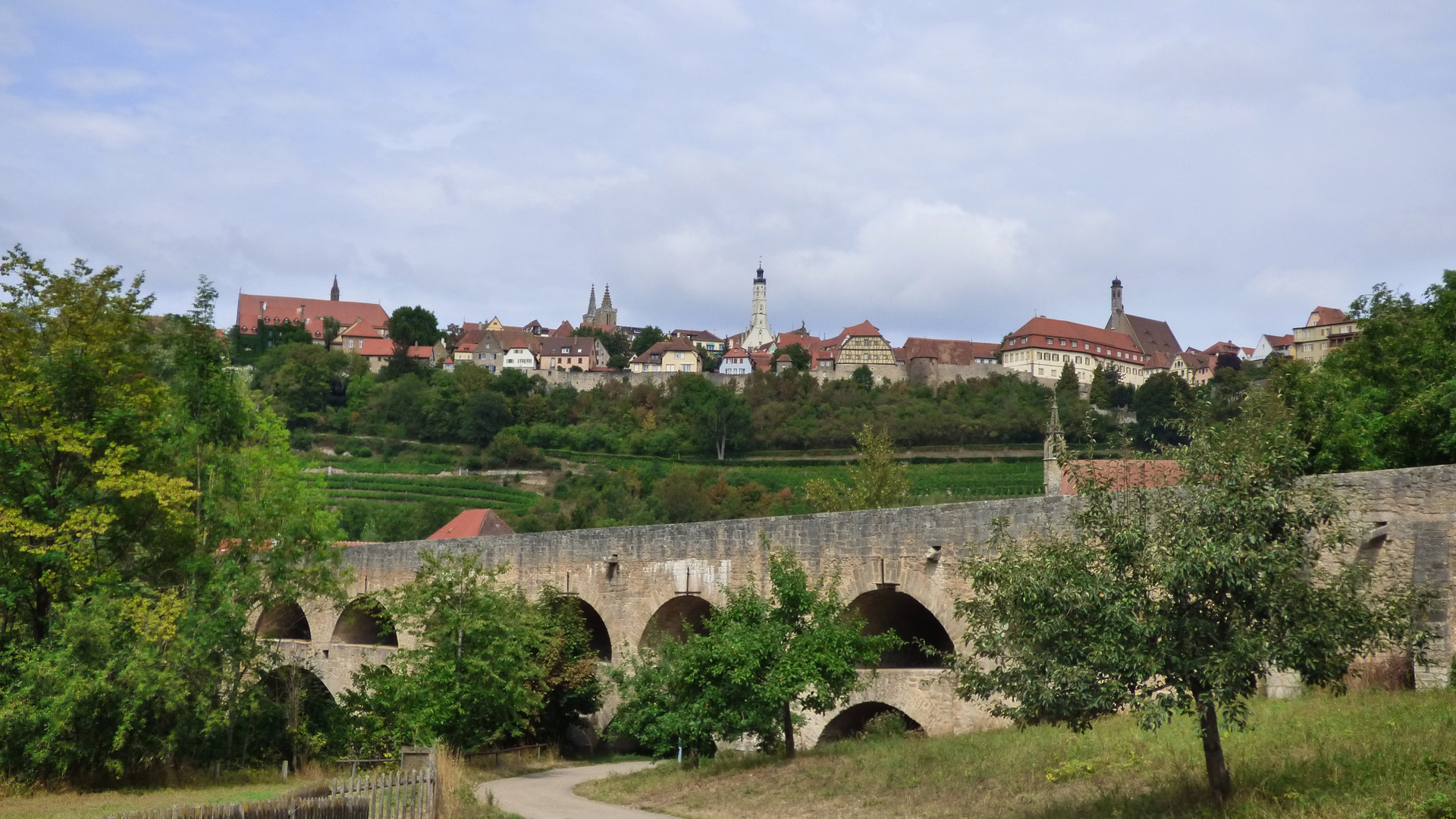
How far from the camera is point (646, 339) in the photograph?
169 metres

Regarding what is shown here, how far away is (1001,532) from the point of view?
508 inches

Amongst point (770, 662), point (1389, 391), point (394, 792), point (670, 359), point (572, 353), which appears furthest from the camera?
point (572, 353)

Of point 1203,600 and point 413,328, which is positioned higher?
point 413,328

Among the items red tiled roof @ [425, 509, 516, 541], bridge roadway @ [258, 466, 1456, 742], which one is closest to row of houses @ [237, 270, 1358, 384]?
red tiled roof @ [425, 509, 516, 541]

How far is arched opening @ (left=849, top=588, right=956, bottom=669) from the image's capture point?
2195 cm

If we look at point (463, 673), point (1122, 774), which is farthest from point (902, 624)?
point (1122, 774)

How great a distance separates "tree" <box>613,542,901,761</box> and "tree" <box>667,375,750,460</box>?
84.2 metres

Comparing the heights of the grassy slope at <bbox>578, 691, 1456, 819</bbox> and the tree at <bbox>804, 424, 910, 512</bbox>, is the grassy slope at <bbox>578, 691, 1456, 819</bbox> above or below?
below

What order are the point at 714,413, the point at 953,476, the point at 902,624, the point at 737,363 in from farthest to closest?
the point at 737,363
the point at 714,413
the point at 953,476
the point at 902,624

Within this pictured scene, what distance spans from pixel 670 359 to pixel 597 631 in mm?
118476

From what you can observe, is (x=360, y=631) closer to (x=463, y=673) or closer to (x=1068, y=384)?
(x=463, y=673)

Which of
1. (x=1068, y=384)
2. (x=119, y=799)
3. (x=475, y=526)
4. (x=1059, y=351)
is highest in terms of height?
(x=1059, y=351)

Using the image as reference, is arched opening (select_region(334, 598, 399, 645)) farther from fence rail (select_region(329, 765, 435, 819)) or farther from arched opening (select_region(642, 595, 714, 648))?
fence rail (select_region(329, 765, 435, 819))

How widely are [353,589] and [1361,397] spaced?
26.4m
